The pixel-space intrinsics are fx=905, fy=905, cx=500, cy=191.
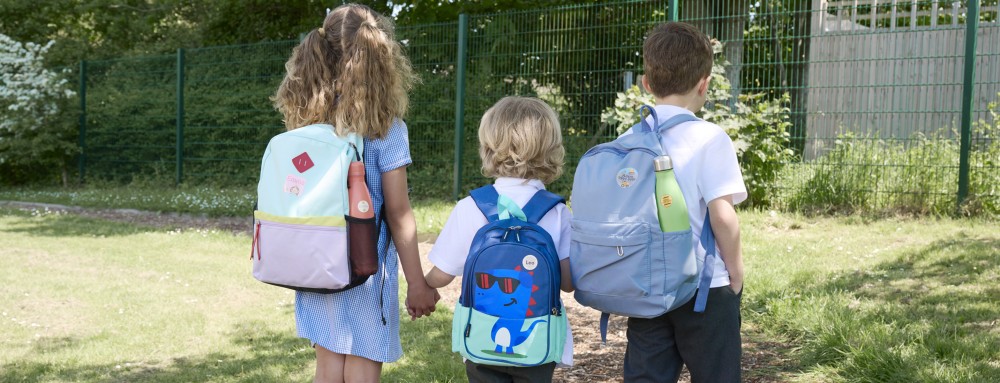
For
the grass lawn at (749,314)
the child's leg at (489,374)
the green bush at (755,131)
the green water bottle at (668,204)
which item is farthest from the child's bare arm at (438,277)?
the green bush at (755,131)

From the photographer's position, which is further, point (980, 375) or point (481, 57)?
point (481, 57)

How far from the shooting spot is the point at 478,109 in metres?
10.3

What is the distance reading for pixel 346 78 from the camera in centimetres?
268

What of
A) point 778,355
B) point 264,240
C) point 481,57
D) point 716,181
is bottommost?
point 778,355

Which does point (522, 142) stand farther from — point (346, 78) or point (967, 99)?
point (967, 99)

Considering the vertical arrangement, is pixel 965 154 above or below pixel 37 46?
below

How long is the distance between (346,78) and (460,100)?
7555 millimetres

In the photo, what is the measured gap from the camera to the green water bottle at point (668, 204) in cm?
248

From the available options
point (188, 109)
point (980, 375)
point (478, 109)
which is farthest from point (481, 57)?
point (980, 375)

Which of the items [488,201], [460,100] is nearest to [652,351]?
[488,201]

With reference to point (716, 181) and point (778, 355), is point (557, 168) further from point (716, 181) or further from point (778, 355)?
point (778, 355)

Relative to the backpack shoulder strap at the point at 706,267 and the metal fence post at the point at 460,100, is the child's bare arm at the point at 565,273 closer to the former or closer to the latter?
the backpack shoulder strap at the point at 706,267

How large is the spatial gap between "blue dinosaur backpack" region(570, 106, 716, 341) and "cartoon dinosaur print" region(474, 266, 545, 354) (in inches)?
6.4

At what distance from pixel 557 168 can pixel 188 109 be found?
12790 millimetres
